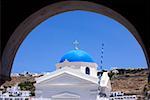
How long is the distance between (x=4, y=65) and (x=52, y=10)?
754mm

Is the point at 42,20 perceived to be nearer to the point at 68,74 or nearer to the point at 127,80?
the point at 68,74

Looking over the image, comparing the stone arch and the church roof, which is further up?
the church roof

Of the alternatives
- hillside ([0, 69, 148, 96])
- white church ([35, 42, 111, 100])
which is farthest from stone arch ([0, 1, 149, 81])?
hillside ([0, 69, 148, 96])

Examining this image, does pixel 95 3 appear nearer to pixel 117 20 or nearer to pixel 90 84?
pixel 117 20

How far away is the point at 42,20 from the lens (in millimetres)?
4074

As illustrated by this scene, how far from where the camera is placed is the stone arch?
12.2 feet

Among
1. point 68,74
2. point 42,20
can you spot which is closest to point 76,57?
point 68,74

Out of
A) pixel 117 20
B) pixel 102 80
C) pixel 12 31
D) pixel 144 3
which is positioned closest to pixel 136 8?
pixel 144 3

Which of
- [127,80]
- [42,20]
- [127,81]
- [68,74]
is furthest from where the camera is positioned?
[127,80]

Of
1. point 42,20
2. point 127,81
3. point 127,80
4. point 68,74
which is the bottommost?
point 42,20

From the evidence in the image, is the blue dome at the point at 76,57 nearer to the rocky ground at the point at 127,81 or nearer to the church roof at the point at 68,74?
the church roof at the point at 68,74

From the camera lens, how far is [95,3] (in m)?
3.70

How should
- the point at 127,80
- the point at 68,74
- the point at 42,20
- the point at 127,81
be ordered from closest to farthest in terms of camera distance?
the point at 42,20, the point at 68,74, the point at 127,81, the point at 127,80

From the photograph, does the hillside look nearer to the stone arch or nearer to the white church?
the white church
